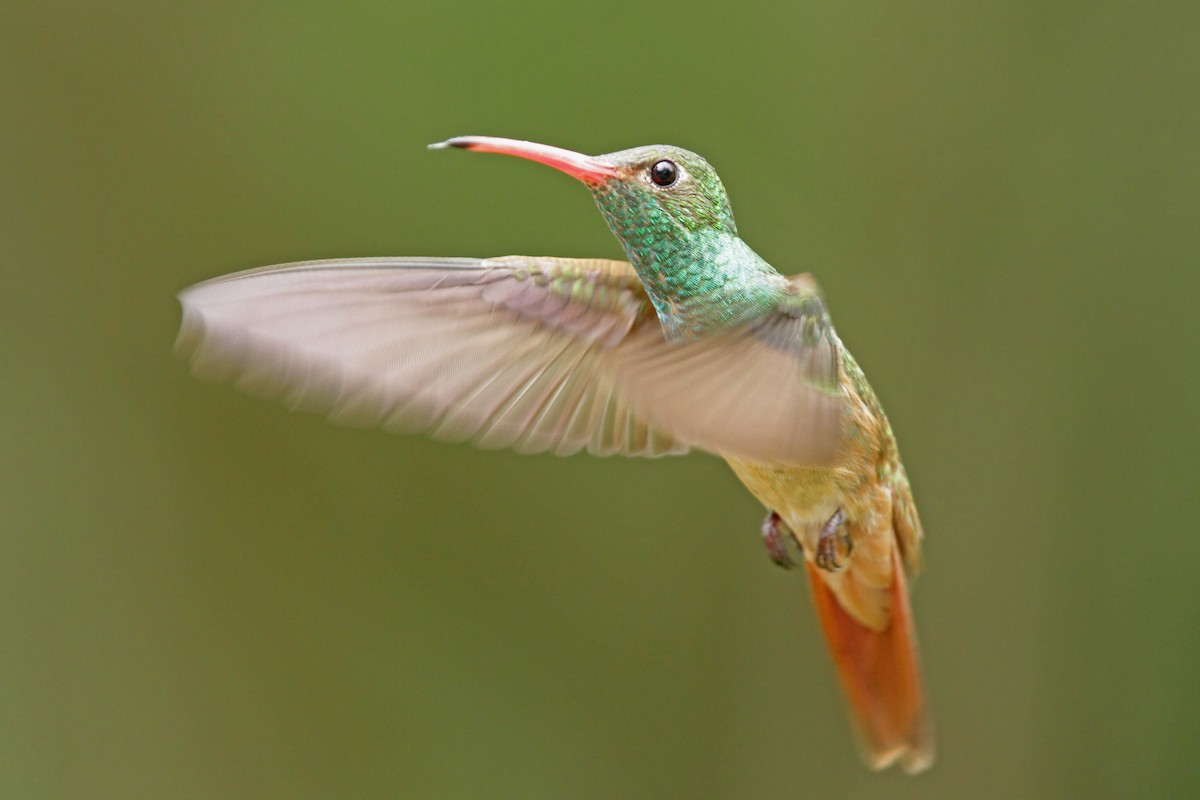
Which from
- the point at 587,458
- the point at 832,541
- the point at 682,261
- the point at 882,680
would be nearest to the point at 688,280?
the point at 682,261

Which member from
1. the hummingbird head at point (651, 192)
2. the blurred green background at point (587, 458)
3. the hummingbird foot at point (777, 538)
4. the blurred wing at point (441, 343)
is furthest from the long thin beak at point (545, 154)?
the blurred green background at point (587, 458)

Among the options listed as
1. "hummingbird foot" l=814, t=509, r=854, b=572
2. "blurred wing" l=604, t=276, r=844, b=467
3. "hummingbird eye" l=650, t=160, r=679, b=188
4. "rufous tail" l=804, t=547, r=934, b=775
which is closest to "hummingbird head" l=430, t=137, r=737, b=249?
"hummingbird eye" l=650, t=160, r=679, b=188

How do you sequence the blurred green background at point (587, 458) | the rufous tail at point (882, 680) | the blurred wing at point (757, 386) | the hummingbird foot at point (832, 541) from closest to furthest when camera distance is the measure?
the blurred wing at point (757, 386) → the hummingbird foot at point (832, 541) → the rufous tail at point (882, 680) → the blurred green background at point (587, 458)

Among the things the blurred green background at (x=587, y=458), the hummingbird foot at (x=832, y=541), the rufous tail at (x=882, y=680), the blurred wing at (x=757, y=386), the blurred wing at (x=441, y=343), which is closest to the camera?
the blurred wing at (x=757, y=386)

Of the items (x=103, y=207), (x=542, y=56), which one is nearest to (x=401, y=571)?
(x=103, y=207)

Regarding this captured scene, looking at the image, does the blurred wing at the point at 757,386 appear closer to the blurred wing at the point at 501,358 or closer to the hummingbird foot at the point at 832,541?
the blurred wing at the point at 501,358

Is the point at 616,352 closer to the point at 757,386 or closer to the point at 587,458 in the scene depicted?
the point at 757,386

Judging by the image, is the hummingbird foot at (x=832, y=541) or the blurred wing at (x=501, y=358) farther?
the hummingbird foot at (x=832, y=541)
